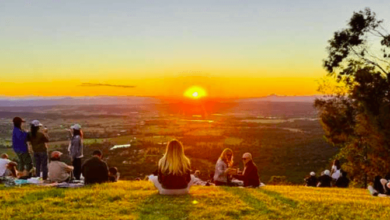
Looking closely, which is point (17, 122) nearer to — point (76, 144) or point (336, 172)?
point (76, 144)

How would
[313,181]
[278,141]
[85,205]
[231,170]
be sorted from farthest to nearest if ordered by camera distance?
[278,141] < [313,181] < [231,170] < [85,205]

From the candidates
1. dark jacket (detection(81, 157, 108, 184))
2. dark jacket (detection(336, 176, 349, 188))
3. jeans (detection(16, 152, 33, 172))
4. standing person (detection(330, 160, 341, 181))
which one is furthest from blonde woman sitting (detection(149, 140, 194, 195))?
standing person (detection(330, 160, 341, 181))

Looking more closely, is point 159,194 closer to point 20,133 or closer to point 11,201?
point 11,201

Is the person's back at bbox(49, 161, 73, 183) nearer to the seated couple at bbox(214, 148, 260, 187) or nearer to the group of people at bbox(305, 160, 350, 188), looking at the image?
the seated couple at bbox(214, 148, 260, 187)

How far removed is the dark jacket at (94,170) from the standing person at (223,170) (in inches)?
172

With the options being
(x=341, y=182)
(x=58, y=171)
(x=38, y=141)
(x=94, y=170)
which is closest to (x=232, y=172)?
(x=94, y=170)

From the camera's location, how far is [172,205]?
12477 mm

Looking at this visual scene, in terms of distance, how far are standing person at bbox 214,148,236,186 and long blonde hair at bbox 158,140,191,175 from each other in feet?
12.3

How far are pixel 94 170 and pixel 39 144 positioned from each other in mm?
A: 3209

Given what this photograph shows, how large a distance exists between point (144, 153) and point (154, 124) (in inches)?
2446

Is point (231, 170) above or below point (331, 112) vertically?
below

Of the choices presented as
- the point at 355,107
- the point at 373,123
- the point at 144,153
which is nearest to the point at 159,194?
the point at 373,123

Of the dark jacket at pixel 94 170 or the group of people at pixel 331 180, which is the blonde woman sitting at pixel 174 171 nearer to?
the dark jacket at pixel 94 170

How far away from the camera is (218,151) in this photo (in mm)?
102438
